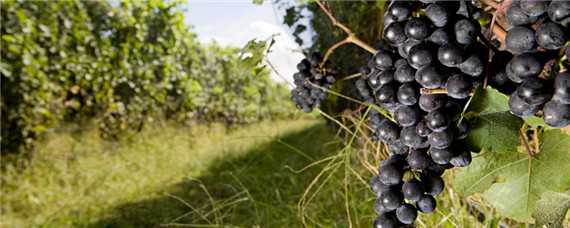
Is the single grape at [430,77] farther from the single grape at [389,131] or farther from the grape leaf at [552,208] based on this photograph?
the grape leaf at [552,208]

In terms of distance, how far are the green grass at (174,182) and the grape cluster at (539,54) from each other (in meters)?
1.06

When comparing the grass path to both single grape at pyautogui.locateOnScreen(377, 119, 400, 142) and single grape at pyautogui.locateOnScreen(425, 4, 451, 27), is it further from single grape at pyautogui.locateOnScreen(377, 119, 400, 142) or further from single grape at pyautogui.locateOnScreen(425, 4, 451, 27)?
single grape at pyautogui.locateOnScreen(425, 4, 451, 27)

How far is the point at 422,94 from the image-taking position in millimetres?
480

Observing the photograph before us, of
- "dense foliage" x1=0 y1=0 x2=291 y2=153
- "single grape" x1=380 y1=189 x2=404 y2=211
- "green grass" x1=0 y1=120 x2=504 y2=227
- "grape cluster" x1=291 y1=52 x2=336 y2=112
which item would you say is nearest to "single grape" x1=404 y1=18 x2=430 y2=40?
"single grape" x1=380 y1=189 x2=404 y2=211

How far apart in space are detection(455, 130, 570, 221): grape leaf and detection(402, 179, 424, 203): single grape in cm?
7

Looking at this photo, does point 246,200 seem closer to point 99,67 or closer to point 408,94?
point 408,94

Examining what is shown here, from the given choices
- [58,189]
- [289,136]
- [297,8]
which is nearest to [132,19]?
[58,189]

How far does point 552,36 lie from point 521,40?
0.03m

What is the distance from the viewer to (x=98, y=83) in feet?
14.8

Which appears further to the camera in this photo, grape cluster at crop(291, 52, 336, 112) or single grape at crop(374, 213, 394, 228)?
grape cluster at crop(291, 52, 336, 112)

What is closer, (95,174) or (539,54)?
(539,54)

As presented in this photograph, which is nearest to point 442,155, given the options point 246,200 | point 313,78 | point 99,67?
point 313,78

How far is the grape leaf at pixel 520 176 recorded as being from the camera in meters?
0.51

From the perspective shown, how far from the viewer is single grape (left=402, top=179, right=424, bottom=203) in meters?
0.53
